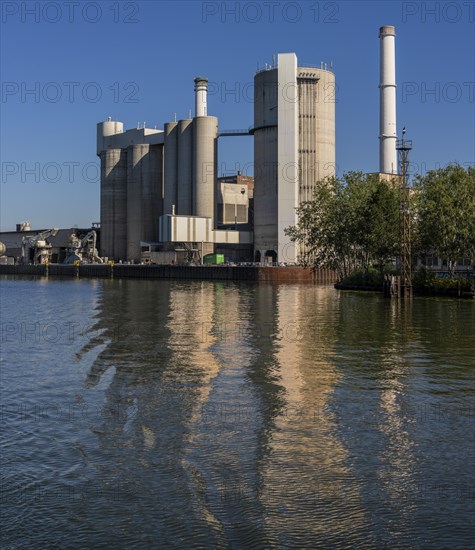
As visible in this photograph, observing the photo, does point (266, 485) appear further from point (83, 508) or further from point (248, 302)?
point (248, 302)

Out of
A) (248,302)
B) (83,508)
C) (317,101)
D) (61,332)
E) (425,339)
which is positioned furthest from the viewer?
(317,101)

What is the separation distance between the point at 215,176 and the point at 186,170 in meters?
5.82

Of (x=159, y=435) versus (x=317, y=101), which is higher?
(x=317, y=101)

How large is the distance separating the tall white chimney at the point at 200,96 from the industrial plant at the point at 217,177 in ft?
0.75

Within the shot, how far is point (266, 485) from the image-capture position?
1340 cm

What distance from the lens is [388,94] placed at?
131375 mm

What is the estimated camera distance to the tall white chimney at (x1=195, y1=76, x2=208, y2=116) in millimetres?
150500

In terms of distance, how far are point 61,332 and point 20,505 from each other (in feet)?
89.8

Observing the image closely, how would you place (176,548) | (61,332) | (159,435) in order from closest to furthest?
(176,548) < (159,435) < (61,332)

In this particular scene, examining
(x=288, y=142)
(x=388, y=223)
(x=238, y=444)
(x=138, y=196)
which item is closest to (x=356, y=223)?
(x=388, y=223)

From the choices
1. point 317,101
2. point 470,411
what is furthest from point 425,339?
point 317,101

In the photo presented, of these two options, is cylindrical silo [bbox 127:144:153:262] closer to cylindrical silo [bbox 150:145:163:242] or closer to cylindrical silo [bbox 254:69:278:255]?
cylindrical silo [bbox 150:145:163:242]

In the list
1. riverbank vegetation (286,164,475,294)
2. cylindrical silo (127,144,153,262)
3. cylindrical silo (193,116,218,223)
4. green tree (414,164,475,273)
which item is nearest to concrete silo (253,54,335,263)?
cylindrical silo (193,116,218,223)

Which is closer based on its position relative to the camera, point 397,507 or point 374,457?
point 397,507
